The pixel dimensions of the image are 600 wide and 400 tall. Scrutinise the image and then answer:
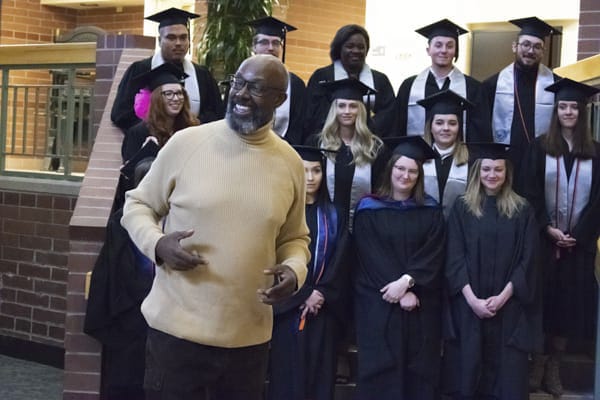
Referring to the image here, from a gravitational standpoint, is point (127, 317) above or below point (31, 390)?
above

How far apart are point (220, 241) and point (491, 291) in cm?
303

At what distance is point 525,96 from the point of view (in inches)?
281

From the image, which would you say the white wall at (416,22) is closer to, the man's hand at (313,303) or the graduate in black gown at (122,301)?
the man's hand at (313,303)

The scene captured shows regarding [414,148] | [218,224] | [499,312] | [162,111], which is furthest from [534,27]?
[218,224]

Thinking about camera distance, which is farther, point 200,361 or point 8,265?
point 8,265

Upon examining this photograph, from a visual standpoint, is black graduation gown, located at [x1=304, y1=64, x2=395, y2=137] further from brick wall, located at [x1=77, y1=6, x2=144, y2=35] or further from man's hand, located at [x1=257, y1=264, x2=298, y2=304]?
brick wall, located at [x1=77, y1=6, x2=144, y2=35]

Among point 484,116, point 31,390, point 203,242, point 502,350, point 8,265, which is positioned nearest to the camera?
point 203,242

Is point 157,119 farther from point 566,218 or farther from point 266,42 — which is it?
point 566,218

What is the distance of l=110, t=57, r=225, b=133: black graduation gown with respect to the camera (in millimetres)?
7230

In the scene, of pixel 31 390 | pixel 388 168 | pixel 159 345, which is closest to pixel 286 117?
pixel 388 168

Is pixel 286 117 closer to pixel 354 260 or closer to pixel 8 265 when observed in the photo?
pixel 354 260

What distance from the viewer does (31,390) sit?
7.69 m

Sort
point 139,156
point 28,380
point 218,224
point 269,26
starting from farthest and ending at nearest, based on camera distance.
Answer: point 28,380 < point 269,26 < point 139,156 < point 218,224

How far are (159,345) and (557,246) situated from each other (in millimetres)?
3529
